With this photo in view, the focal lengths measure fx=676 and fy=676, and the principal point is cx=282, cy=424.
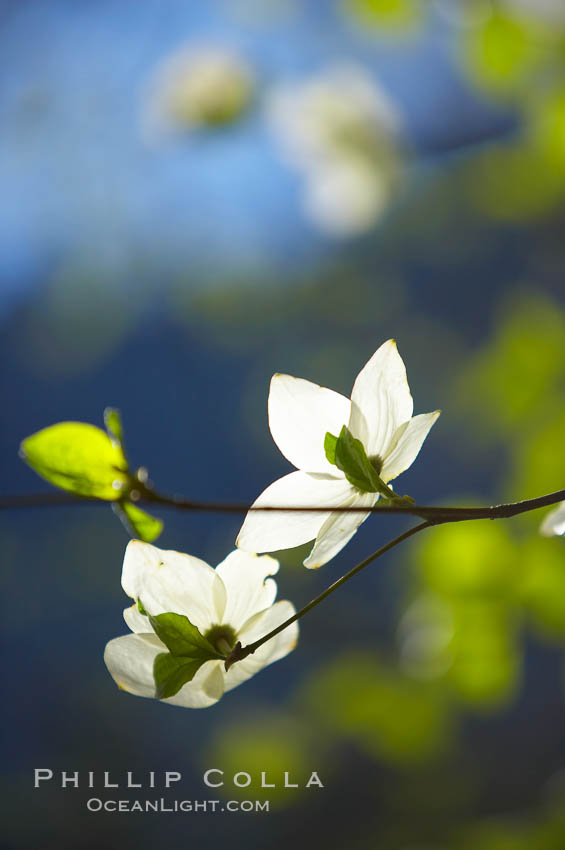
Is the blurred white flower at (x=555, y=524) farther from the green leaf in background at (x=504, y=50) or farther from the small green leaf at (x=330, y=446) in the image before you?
the green leaf in background at (x=504, y=50)

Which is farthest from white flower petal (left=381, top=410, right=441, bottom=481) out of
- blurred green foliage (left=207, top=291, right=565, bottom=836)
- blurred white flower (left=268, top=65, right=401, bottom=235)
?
blurred white flower (left=268, top=65, right=401, bottom=235)

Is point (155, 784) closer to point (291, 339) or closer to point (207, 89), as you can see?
point (291, 339)

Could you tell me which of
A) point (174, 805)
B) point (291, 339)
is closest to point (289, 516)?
point (174, 805)

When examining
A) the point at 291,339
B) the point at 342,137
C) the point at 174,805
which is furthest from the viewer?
the point at 291,339

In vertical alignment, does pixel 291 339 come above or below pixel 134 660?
above

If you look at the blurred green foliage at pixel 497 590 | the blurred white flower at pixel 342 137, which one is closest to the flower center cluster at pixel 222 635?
the blurred green foliage at pixel 497 590

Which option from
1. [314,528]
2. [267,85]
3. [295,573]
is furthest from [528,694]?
[314,528]
